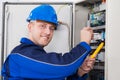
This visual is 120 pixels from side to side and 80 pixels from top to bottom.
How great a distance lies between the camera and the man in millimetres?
1327

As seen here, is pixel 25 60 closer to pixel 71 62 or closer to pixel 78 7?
pixel 71 62

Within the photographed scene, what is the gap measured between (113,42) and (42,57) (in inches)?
18.1

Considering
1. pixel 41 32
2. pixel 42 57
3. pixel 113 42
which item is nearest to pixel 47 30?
pixel 41 32

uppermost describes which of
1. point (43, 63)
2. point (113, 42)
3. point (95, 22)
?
point (95, 22)

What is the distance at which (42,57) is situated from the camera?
134 cm

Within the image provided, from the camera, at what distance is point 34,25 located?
4.83 feet

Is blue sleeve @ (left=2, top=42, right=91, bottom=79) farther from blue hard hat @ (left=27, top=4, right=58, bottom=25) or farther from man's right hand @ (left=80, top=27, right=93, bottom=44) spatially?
blue hard hat @ (left=27, top=4, right=58, bottom=25)

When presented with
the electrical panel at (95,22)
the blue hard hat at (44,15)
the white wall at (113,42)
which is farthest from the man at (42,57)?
the electrical panel at (95,22)

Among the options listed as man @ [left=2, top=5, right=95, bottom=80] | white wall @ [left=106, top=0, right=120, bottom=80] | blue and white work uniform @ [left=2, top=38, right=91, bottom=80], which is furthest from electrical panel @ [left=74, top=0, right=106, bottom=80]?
blue and white work uniform @ [left=2, top=38, right=91, bottom=80]

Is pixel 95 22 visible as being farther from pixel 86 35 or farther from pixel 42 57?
pixel 42 57

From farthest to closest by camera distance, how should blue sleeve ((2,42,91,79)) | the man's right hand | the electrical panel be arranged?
the electrical panel, the man's right hand, blue sleeve ((2,42,91,79))

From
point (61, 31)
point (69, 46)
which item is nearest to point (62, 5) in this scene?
point (61, 31)

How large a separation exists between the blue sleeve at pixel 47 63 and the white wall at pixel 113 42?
216 millimetres

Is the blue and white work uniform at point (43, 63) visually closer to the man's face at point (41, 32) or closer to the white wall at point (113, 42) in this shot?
the man's face at point (41, 32)
